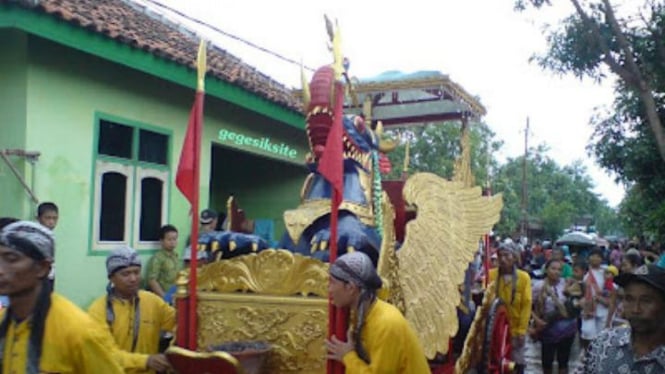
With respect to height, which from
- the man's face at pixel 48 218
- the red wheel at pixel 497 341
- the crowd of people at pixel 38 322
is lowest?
the red wheel at pixel 497 341

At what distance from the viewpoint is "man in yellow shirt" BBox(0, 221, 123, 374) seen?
210 centimetres

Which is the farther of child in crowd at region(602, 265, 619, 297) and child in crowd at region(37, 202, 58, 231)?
child in crowd at region(602, 265, 619, 297)

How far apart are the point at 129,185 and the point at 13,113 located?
1.50 metres

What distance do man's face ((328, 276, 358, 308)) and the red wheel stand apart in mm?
2593

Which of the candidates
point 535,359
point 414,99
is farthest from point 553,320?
point 535,359

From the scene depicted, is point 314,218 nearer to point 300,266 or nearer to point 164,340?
point 300,266

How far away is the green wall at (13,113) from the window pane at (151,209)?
1599mm

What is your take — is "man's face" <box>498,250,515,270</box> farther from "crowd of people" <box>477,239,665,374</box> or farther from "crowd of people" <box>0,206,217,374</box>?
"crowd of people" <box>0,206,217,374</box>

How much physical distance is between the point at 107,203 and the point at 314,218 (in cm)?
321

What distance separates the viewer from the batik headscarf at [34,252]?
2.11 meters

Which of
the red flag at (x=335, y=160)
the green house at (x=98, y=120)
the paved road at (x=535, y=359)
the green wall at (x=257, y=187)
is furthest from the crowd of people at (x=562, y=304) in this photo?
the green wall at (x=257, y=187)

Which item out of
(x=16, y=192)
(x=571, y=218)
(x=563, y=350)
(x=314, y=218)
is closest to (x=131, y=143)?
(x=16, y=192)

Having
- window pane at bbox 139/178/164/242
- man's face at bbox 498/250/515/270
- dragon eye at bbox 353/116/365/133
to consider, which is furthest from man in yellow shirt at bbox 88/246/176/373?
window pane at bbox 139/178/164/242

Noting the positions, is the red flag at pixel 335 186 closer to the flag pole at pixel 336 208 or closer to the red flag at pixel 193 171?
the flag pole at pixel 336 208
